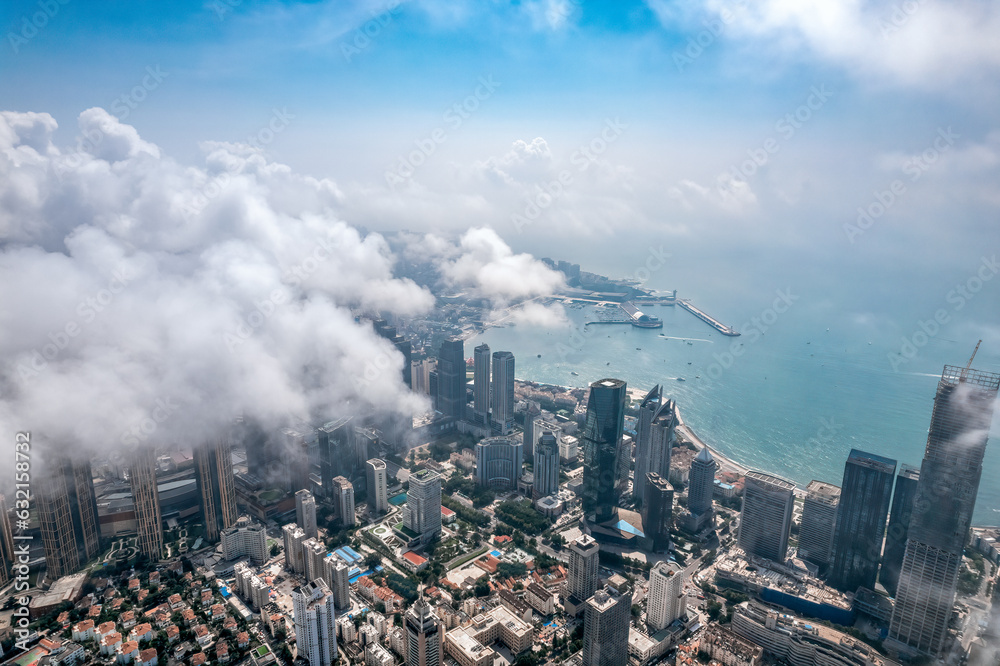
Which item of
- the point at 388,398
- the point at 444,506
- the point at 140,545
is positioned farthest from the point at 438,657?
the point at 388,398

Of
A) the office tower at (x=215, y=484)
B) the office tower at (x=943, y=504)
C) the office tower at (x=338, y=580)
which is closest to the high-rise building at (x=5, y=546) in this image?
the office tower at (x=215, y=484)

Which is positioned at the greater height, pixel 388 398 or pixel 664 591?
pixel 388 398

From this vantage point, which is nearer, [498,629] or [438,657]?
[438,657]

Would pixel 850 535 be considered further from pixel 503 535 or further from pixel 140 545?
pixel 140 545

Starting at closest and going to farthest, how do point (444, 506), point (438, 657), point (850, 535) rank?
1. point (438, 657)
2. point (850, 535)
3. point (444, 506)

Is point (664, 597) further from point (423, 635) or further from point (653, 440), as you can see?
point (653, 440)

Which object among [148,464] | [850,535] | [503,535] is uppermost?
[148,464]

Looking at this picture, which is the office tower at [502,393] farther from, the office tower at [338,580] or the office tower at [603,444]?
the office tower at [338,580]

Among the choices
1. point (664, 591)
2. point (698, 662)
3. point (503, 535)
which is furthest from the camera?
point (503, 535)

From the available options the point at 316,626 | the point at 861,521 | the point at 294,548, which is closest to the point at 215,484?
the point at 294,548
